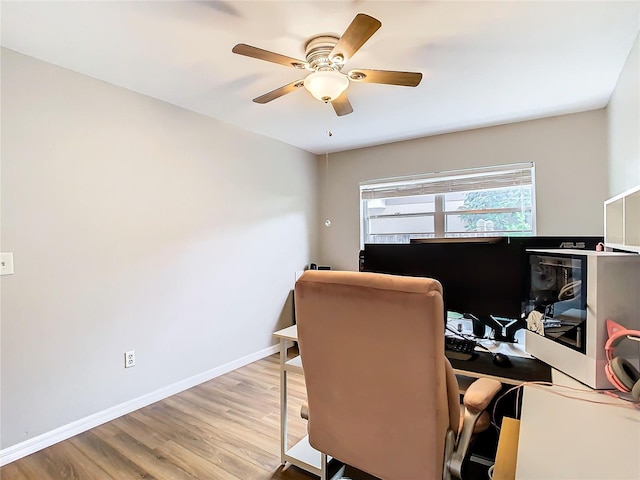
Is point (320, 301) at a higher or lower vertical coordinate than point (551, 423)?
higher

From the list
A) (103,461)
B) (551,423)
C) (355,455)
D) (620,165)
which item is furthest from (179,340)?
(620,165)

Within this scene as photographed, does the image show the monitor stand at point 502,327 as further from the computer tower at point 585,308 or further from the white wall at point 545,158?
the white wall at point 545,158

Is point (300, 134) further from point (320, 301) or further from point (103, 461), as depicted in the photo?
point (103, 461)

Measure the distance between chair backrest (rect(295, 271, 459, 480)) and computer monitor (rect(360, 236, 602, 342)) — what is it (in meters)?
0.71

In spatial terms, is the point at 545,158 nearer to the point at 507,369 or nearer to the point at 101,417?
the point at 507,369

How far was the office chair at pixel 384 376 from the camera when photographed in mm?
970

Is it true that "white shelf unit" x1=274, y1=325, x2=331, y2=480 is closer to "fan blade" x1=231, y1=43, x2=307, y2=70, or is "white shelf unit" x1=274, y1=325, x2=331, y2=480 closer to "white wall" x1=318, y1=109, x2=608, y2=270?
"fan blade" x1=231, y1=43, x2=307, y2=70

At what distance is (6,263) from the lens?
192cm

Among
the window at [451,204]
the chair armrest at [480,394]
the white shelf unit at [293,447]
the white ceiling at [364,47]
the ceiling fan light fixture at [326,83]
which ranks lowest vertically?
the white shelf unit at [293,447]

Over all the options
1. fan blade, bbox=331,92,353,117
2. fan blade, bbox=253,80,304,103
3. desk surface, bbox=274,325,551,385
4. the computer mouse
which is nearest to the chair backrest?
desk surface, bbox=274,325,551,385

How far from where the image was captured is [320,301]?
112 cm

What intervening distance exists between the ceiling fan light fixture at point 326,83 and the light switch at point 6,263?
2.00 meters

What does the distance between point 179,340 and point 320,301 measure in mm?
2199

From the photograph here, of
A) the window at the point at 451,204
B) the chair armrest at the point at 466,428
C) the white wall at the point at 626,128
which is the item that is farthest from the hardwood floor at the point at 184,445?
the white wall at the point at 626,128
